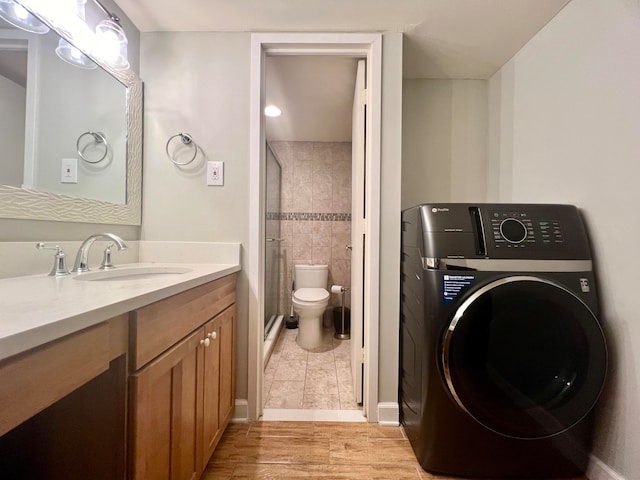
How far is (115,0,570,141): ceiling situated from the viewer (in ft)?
4.13

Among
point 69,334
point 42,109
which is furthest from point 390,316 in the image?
point 42,109

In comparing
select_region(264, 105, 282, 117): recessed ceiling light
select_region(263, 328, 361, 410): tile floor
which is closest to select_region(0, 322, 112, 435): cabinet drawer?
select_region(263, 328, 361, 410): tile floor

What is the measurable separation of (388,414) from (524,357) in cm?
75

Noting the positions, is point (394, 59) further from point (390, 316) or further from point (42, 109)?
point (42, 109)

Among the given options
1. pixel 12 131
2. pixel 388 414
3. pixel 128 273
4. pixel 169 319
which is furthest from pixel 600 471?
pixel 12 131

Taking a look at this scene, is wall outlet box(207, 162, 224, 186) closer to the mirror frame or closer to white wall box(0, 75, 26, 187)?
the mirror frame

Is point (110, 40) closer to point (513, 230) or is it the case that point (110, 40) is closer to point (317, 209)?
point (513, 230)

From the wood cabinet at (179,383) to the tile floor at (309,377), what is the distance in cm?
49

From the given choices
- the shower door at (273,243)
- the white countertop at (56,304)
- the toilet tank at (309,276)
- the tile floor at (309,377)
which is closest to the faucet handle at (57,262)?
the white countertop at (56,304)

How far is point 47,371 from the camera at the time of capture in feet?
1.49

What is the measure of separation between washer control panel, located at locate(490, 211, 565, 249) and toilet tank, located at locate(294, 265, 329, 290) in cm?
196

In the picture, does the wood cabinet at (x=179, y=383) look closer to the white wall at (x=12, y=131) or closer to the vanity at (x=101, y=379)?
the vanity at (x=101, y=379)

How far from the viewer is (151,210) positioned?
1452mm

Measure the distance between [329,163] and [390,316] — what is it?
210 cm
